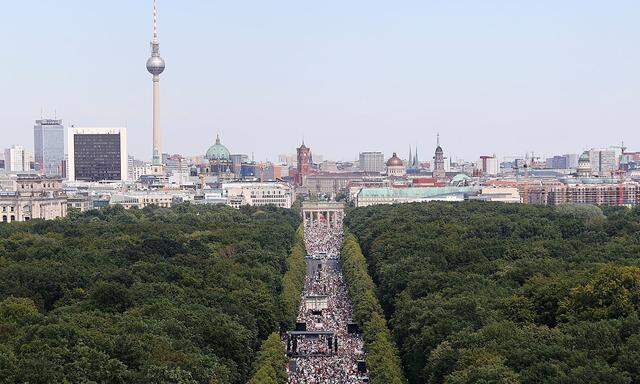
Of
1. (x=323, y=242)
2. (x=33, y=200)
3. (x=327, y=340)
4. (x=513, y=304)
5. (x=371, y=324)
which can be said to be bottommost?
(x=327, y=340)

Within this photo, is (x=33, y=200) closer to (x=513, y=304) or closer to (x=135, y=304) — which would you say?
(x=135, y=304)

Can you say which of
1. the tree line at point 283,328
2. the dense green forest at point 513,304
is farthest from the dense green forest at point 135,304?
the dense green forest at point 513,304

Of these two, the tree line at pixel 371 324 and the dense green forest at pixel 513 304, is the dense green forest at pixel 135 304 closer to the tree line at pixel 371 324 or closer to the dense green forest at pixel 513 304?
the tree line at pixel 371 324

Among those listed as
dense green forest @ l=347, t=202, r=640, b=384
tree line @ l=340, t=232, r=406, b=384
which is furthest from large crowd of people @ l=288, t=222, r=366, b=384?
dense green forest @ l=347, t=202, r=640, b=384

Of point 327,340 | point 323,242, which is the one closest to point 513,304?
point 327,340

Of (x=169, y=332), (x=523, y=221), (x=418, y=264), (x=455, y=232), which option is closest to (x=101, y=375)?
(x=169, y=332)

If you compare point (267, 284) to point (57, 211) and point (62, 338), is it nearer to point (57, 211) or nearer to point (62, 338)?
point (62, 338)
